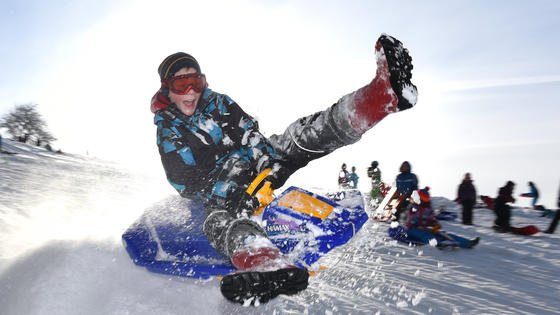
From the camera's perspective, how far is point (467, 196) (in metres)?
9.01

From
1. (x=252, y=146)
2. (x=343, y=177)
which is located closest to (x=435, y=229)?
(x=252, y=146)

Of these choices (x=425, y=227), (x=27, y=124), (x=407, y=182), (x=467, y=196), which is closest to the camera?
(x=425, y=227)

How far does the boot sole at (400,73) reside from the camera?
75.5 inches

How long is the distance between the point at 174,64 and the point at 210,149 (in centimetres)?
79

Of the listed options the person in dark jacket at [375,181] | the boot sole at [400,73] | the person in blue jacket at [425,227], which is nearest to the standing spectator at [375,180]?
the person in dark jacket at [375,181]

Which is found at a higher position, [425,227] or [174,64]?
[174,64]

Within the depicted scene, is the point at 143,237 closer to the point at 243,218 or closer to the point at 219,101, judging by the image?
the point at 243,218

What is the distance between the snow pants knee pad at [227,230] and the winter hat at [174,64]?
1272mm

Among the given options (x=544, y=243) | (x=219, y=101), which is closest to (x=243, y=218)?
(x=219, y=101)

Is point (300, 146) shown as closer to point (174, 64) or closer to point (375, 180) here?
point (174, 64)

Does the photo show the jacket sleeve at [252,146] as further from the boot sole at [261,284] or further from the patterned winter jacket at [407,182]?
the patterned winter jacket at [407,182]

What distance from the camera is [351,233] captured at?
263 centimetres

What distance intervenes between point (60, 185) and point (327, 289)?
24.7ft

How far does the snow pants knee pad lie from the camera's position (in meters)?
2.39
